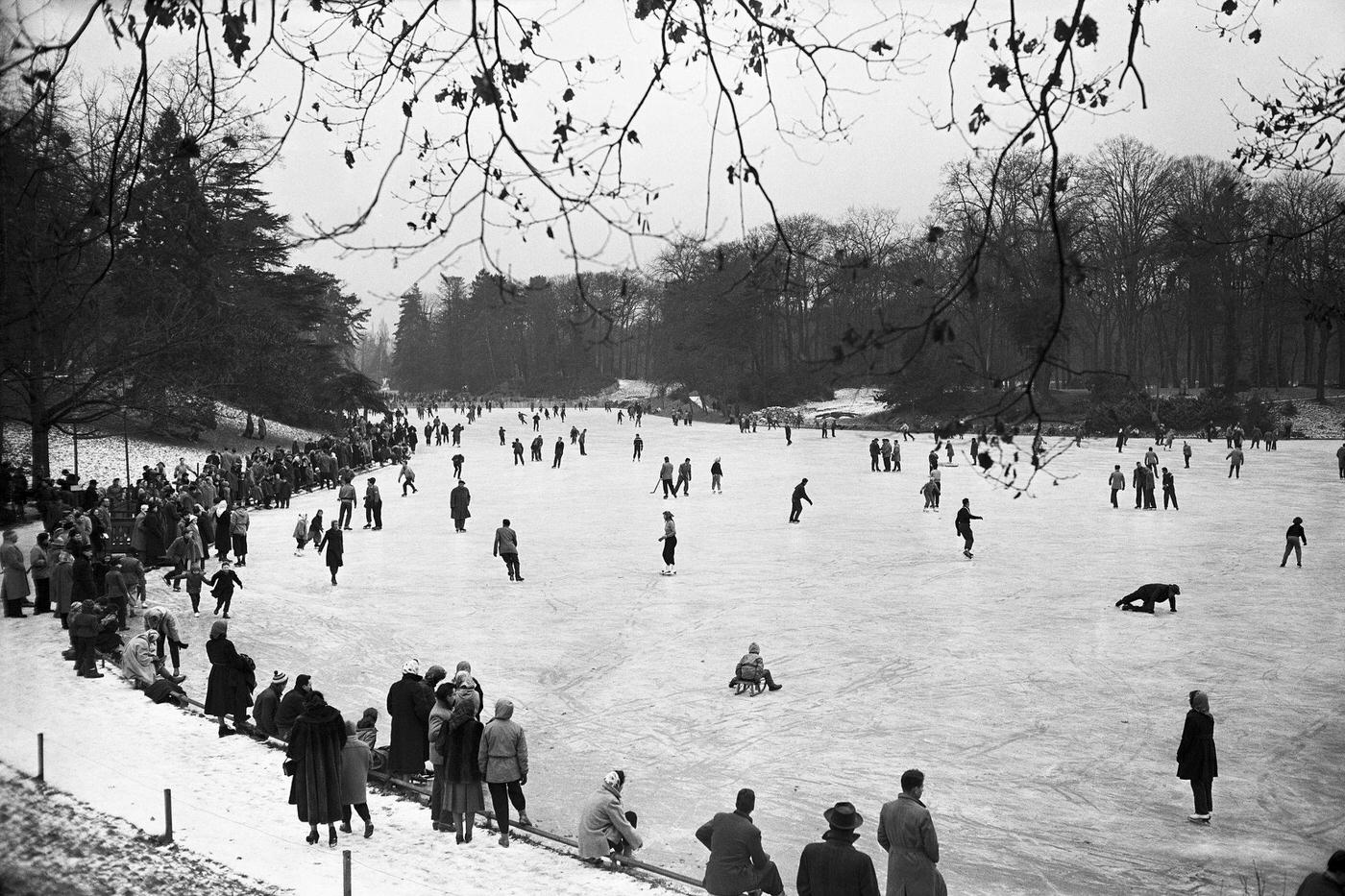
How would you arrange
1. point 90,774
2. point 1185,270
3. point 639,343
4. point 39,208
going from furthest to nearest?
point 639,343 → point 1185,270 → point 90,774 → point 39,208

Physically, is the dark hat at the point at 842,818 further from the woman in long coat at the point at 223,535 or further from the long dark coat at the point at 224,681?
the woman in long coat at the point at 223,535

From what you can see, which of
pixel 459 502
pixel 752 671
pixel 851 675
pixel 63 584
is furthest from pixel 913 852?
pixel 459 502

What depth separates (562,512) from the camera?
2817 cm

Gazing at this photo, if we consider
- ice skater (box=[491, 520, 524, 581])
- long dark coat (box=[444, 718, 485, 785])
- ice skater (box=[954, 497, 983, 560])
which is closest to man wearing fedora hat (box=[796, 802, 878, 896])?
long dark coat (box=[444, 718, 485, 785])

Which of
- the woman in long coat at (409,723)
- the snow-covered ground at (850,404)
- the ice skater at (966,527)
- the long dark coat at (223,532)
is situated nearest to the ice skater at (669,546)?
the ice skater at (966,527)

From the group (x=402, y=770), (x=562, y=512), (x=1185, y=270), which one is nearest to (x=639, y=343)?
(x=1185, y=270)

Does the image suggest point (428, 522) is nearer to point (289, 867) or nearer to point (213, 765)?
point (213, 765)

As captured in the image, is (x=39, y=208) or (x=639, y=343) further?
(x=639, y=343)

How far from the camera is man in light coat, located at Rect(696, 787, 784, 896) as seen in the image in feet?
23.7

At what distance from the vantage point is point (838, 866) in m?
6.55

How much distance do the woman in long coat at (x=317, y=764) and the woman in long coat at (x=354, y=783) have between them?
0.05 m

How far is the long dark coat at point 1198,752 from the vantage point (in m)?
9.28

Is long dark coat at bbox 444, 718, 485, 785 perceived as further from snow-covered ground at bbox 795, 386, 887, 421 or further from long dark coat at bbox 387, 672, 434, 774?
snow-covered ground at bbox 795, 386, 887, 421

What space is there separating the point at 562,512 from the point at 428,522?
3421 millimetres
